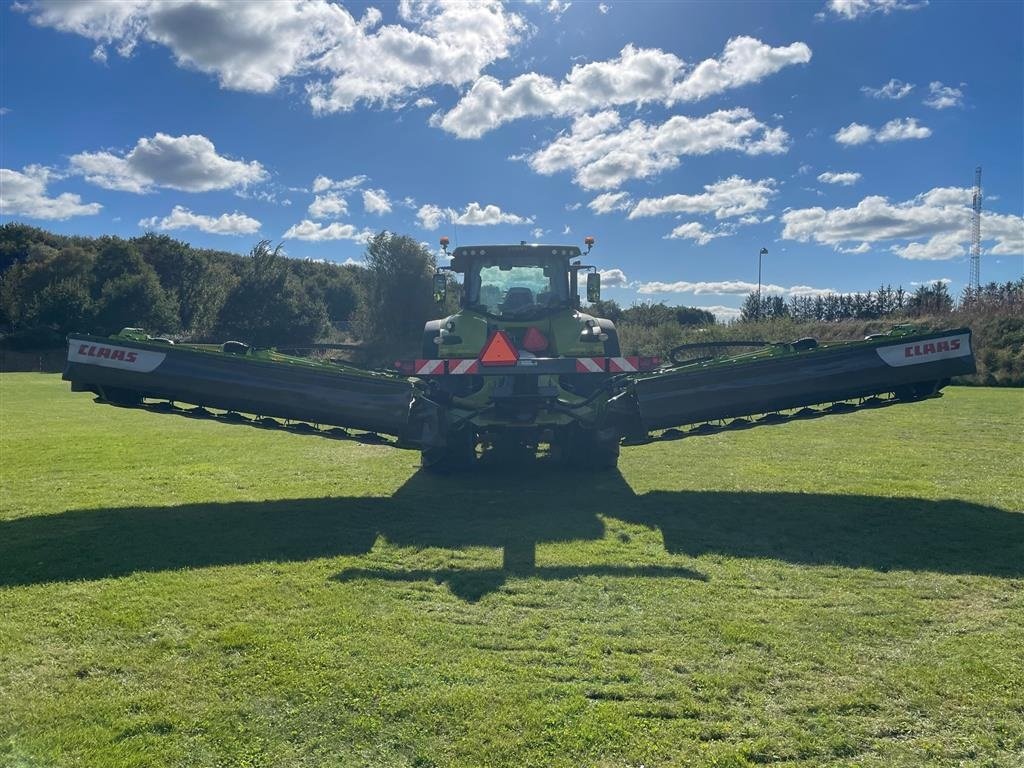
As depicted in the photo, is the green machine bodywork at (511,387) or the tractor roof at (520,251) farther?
the tractor roof at (520,251)

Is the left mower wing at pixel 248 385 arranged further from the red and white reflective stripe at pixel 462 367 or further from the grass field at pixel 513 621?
the grass field at pixel 513 621

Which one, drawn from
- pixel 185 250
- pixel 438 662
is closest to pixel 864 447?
pixel 438 662

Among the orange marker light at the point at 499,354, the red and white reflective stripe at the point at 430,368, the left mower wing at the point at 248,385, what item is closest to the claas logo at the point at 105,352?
the left mower wing at the point at 248,385

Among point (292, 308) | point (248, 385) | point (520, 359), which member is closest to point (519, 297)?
point (520, 359)

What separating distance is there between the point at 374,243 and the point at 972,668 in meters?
45.9

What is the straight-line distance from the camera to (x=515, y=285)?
30.7ft

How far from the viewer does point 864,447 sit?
9.74 meters

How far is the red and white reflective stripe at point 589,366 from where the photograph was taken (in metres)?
7.35

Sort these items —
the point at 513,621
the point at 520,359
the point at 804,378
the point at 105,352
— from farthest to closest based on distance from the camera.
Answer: the point at 520,359 < the point at 804,378 < the point at 105,352 < the point at 513,621

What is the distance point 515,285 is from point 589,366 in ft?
7.98

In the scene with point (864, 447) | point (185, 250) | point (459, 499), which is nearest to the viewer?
point (459, 499)

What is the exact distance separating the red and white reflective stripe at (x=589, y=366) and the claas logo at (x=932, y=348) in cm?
306

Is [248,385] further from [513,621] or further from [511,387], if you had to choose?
[513,621]

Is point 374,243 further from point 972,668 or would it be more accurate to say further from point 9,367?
point 972,668
